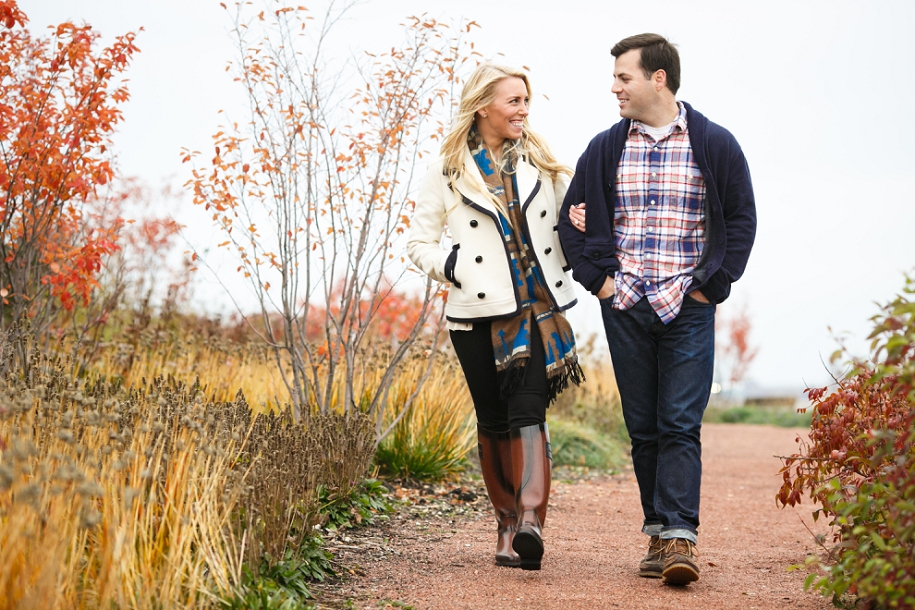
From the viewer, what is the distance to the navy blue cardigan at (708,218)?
390cm

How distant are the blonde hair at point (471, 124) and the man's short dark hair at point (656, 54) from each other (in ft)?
1.63

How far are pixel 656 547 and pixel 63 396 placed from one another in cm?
262

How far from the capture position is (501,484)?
13.6 feet

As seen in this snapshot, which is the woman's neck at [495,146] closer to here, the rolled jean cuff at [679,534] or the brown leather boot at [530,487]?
the brown leather boot at [530,487]

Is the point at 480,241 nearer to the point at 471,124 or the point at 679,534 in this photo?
the point at 471,124

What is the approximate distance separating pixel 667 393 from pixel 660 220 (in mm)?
748

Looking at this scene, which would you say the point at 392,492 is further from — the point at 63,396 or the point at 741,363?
the point at 741,363

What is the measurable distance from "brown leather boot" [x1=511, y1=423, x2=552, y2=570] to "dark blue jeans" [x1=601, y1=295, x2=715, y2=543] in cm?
48

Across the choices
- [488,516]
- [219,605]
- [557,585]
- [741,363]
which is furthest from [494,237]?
[741,363]

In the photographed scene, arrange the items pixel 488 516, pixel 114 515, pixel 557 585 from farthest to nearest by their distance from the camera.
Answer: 1. pixel 488 516
2. pixel 557 585
3. pixel 114 515

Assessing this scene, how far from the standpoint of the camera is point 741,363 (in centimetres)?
2314

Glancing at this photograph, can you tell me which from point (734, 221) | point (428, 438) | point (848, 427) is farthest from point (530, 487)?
point (428, 438)

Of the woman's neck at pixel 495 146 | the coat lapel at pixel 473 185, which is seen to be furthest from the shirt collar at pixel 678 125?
the coat lapel at pixel 473 185

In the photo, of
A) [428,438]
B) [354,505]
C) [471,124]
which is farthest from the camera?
[428,438]
